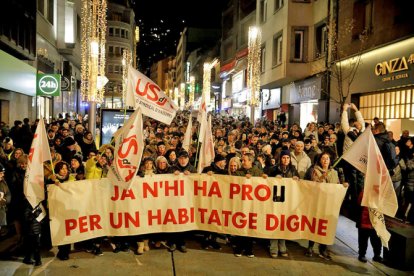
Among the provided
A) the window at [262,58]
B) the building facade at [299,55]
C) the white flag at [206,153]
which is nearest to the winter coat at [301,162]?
the white flag at [206,153]

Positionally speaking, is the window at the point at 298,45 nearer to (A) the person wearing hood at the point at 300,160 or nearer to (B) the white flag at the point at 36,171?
(A) the person wearing hood at the point at 300,160

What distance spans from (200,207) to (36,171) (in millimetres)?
2665

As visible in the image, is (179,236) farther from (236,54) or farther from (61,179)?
(236,54)

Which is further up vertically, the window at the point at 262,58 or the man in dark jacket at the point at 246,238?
the window at the point at 262,58

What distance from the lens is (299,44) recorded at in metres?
25.5


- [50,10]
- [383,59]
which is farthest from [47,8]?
[383,59]

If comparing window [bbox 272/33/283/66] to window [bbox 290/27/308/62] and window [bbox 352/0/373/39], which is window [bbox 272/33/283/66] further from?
window [bbox 352/0/373/39]

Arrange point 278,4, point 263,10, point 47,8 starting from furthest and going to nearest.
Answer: point 263,10 < point 47,8 < point 278,4

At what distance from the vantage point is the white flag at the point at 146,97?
307 inches

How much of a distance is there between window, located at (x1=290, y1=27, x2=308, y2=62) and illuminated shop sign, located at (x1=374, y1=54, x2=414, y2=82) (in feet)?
27.6

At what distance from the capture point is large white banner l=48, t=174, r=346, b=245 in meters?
7.11

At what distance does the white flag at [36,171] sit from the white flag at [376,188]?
190 inches

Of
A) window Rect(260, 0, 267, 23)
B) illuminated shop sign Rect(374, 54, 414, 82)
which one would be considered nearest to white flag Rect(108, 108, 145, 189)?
illuminated shop sign Rect(374, 54, 414, 82)

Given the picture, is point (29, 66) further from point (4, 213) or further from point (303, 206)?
point (303, 206)
